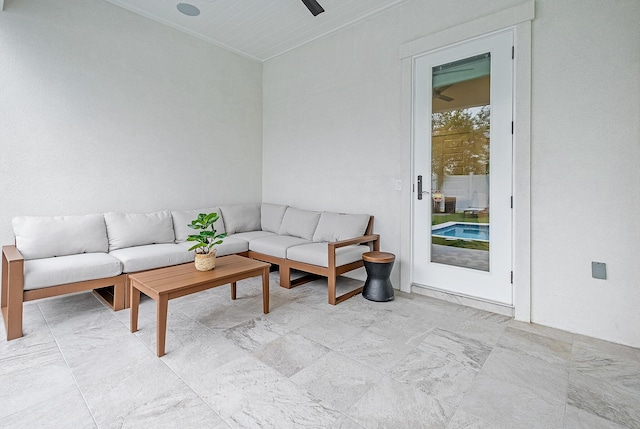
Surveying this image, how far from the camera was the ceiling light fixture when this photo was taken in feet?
11.6

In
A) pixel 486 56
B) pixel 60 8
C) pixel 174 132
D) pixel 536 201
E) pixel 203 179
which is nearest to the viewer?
pixel 536 201

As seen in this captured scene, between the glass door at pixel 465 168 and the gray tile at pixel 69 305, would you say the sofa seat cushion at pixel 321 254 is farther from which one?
the gray tile at pixel 69 305

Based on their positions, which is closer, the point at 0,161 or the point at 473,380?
the point at 473,380

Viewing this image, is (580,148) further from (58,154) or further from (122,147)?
(58,154)

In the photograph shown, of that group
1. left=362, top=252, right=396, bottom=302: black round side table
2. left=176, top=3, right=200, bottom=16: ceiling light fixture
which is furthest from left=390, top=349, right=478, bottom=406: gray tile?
left=176, top=3, right=200, bottom=16: ceiling light fixture

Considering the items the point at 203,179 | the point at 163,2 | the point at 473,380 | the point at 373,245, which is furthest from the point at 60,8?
the point at 473,380

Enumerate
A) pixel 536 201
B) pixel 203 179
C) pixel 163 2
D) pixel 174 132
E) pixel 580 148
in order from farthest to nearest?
1. pixel 203 179
2. pixel 174 132
3. pixel 163 2
4. pixel 536 201
5. pixel 580 148

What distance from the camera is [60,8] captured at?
3.17 m

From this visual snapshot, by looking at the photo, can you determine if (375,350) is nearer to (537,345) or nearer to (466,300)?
(537,345)

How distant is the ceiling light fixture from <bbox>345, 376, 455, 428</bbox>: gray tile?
4.06 metres

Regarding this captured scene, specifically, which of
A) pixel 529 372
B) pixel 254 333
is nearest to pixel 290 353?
pixel 254 333

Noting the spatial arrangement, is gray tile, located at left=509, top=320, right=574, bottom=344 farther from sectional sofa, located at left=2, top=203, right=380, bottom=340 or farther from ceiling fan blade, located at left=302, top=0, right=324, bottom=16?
ceiling fan blade, located at left=302, top=0, right=324, bottom=16

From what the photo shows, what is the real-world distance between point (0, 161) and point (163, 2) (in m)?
2.23

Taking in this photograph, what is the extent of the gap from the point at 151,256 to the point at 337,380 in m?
2.19
